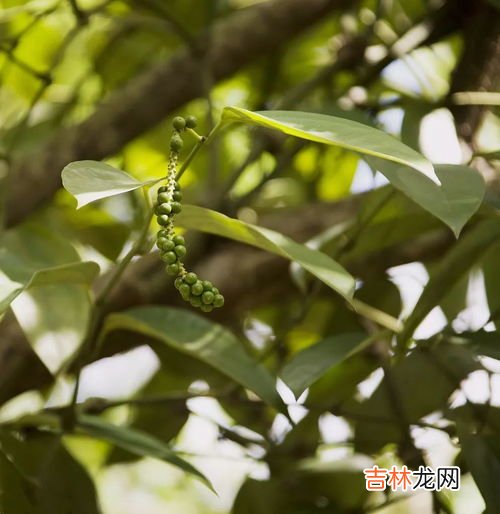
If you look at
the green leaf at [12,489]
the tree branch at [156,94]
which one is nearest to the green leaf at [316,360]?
the green leaf at [12,489]

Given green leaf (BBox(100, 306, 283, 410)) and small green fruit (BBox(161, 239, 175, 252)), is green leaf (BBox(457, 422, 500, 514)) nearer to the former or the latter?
green leaf (BBox(100, 306, 283, 410))

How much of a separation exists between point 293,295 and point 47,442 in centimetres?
27

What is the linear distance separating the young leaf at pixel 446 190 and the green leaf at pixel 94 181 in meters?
0.14

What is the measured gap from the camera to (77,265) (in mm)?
510

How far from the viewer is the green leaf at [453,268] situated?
22.3 inches

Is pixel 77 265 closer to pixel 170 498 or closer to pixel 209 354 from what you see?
pixel 209 354

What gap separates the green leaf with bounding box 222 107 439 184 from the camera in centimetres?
39

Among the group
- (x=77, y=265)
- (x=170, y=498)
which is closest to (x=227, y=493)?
(x=170, y=498)

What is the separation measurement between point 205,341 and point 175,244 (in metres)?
0.16

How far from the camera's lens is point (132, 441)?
0.60 metres

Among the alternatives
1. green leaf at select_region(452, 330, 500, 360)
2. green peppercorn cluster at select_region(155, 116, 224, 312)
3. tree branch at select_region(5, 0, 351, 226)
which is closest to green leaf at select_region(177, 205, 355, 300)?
green peppercorn cluster at select_region(155, 116, 224, 312)

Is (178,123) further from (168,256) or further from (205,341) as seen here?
(205,341)

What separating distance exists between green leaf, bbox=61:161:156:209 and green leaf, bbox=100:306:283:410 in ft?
0.56

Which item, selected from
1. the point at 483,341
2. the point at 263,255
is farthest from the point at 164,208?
the point at 263,255
